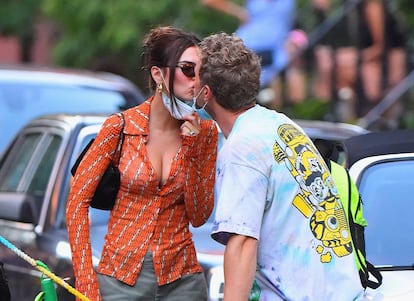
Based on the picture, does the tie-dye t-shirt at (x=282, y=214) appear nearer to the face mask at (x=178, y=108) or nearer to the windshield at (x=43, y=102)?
the face mask at (x=178, y=108)

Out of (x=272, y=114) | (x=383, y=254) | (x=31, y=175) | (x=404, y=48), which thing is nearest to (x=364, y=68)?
(x=404, y=48)

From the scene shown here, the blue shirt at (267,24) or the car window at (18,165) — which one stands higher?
the blue shirt at (267,24)

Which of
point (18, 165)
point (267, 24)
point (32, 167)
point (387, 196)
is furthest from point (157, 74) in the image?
point (267, 24)

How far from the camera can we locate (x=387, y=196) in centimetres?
573

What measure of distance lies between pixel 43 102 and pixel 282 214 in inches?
240

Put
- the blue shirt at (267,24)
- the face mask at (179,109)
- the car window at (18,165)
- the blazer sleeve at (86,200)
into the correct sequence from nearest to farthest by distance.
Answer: the blazer sleeve at (86,200), the face mask at (179,109), the car window at (18,165), the blue shirt at (267,24)

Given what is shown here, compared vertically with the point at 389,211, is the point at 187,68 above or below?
above

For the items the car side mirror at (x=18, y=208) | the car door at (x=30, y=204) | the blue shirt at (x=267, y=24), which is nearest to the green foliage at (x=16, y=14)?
the blue shirt at (x=267, y=24)

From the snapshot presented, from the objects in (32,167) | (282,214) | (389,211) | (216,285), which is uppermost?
(282,214)

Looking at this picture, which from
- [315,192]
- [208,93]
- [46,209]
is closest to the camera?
[315,192]

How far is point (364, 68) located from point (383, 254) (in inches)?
305

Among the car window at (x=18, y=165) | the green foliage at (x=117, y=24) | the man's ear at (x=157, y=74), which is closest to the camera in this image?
the man's ear at (x=157, y=74)

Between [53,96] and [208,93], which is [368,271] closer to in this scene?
[208,93]

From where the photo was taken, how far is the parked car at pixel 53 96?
10070 mm
